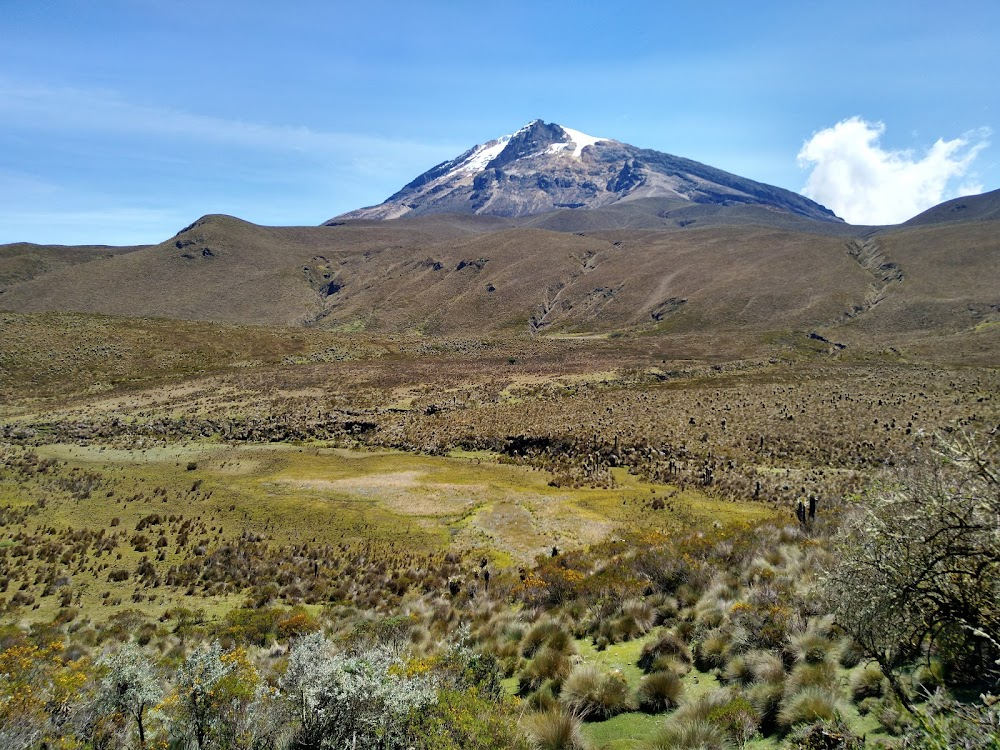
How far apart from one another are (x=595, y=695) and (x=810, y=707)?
2575 mm

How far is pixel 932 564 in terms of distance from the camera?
484 centimetres

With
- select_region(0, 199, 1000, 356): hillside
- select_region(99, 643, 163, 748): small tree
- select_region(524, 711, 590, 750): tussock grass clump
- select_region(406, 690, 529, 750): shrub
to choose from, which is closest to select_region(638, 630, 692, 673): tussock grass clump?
select_region(524, 711, 590, 750): tussock grass clump

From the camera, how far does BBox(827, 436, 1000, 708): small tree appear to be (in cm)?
477

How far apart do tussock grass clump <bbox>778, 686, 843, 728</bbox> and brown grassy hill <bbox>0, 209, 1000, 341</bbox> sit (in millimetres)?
83924

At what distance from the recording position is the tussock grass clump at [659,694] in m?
6.97

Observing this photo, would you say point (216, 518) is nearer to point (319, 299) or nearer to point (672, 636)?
point (672, 636)

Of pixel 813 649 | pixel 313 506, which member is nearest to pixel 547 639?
pixel 813 649

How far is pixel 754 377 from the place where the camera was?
161 feet

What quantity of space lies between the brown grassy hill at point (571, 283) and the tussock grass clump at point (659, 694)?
8355cm

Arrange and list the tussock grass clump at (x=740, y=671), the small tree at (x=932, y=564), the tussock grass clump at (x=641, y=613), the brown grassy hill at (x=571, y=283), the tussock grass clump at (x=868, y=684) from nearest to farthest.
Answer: the small tree at (x=932, y=564), the tussock grass clump at (x=868, y=684), the tussock grass clump at (x=740, y=671), the tussock grass clump at (x=641, y=613), the brown grassy hill at (x=571, y=283)

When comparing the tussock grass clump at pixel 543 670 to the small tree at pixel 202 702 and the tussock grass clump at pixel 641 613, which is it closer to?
the tussock grass clump at pixel 641 613

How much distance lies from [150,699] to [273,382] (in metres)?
46.3

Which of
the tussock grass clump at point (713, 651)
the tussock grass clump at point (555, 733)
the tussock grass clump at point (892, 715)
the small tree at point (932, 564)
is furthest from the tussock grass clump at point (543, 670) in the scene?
the small tree at point (932, 564)

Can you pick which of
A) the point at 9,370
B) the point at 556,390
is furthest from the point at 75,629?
the point at 9,370
